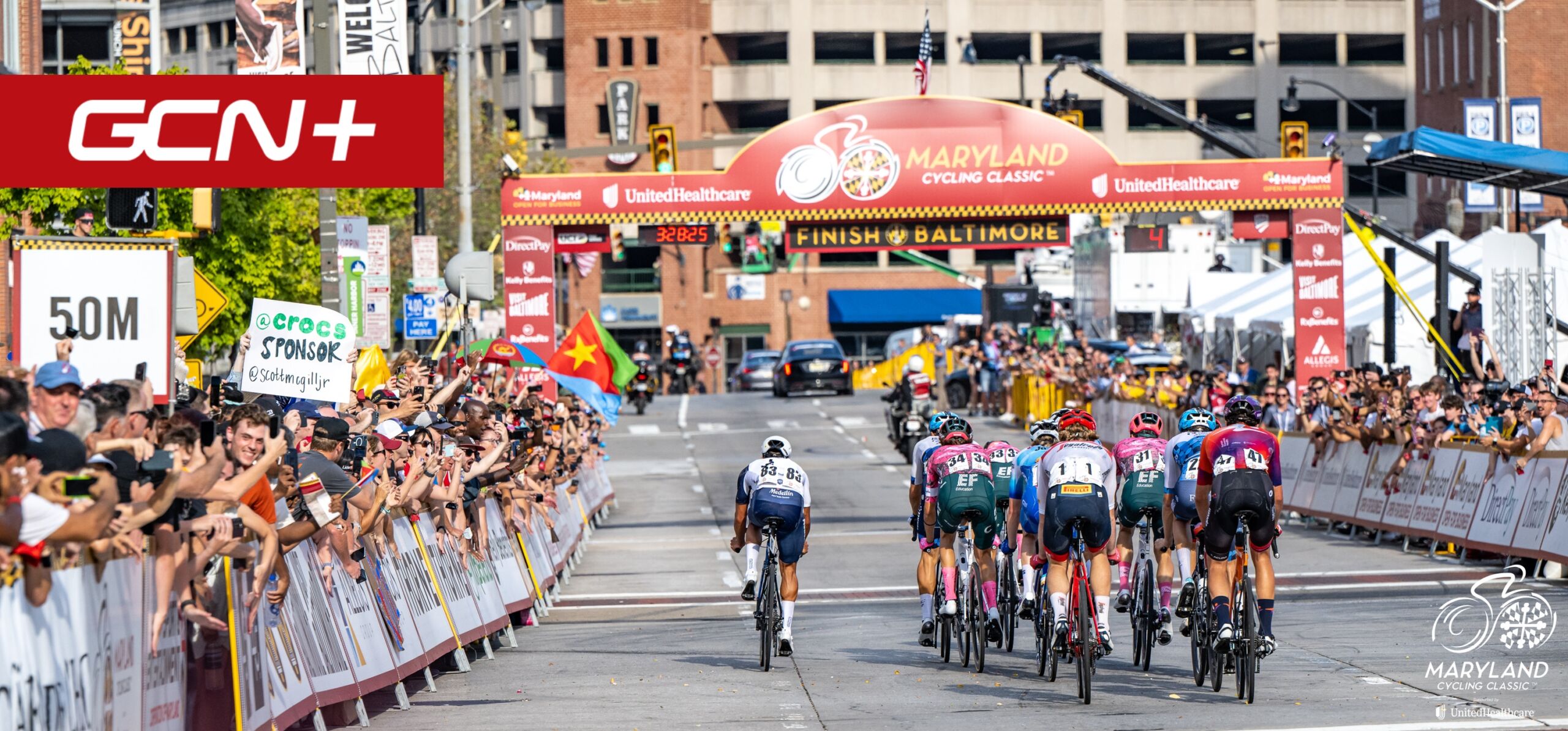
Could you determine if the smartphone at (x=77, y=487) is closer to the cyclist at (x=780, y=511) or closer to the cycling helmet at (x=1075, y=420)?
the cycling helmet at (x=1075, y=420)

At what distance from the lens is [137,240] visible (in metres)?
13.1

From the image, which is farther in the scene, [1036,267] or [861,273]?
[861,273]

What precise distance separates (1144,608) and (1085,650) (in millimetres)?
1989

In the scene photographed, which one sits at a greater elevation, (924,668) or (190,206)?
(190,206)

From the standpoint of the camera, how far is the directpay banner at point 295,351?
51.3 feet

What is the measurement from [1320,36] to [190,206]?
72.3m

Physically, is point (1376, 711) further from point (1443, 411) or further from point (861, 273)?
point (861, 273)

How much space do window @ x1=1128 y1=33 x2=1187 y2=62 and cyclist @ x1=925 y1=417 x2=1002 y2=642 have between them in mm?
78284

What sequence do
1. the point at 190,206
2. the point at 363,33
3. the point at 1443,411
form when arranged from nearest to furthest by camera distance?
the point at 1443,411
the point at 363,33
the point at 190,206

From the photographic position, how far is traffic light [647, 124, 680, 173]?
3062cm

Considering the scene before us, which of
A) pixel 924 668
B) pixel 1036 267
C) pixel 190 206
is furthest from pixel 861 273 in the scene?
pixel 924 668

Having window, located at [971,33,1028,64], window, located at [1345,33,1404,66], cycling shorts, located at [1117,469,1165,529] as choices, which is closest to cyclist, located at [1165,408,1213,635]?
cycling shorts, located at [1117,469,1165,529]

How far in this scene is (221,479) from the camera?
10.3 m

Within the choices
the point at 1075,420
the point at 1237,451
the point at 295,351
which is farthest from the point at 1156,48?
the point at 1237,451
